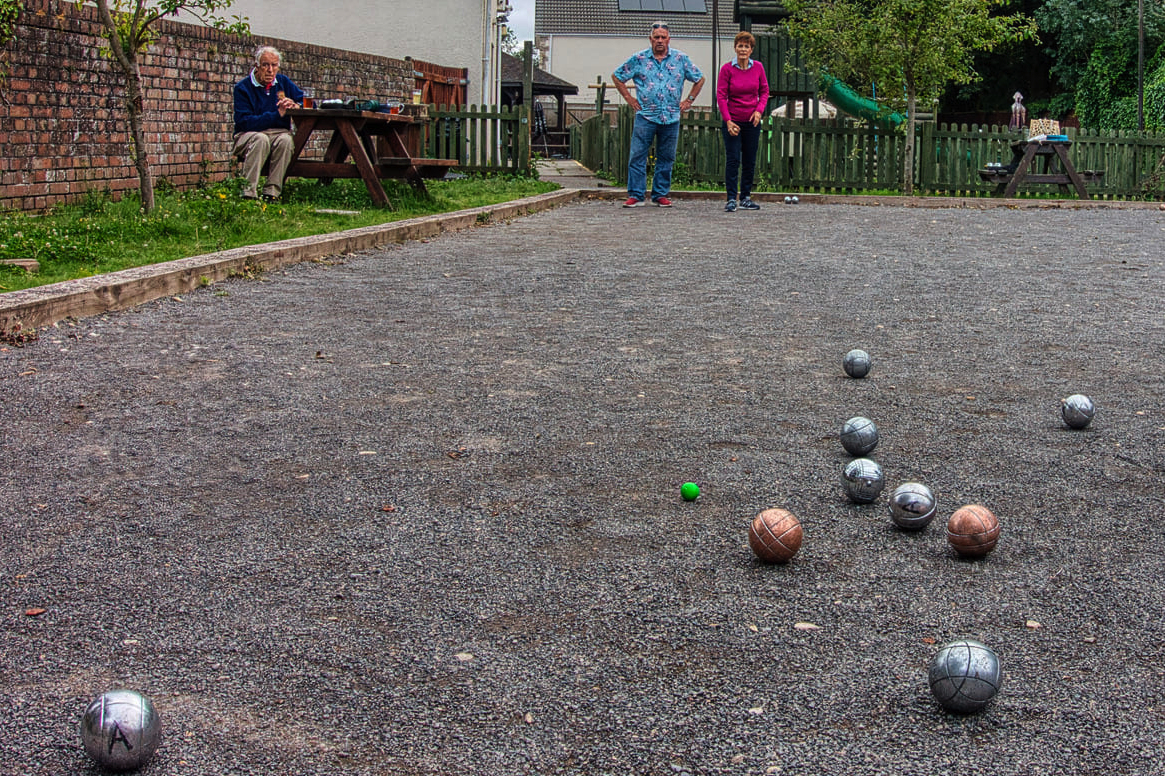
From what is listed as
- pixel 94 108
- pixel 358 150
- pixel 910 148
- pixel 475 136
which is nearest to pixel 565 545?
pixel 358 150

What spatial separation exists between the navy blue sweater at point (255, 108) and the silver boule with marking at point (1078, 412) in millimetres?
9400

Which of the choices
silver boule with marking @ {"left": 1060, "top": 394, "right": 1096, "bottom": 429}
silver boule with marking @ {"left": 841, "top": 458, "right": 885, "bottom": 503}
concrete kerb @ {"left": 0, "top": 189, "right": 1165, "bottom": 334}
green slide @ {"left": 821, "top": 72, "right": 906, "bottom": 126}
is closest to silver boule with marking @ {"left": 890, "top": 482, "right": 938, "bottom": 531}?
silver boule with marking @ {"left": 841, "top": 458, "right": 885, "bottom": 503}

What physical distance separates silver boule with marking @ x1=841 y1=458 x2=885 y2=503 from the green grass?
4.78 meters

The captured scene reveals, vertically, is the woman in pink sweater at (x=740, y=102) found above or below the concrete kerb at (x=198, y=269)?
above

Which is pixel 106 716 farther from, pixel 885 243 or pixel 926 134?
pixel 926 134

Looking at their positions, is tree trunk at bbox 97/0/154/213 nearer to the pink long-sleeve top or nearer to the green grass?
the green grass

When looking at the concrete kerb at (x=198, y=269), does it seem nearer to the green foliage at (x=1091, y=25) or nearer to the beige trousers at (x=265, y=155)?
the beige trousers at (x=265, y=155)

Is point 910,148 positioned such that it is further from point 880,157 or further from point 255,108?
point 255,108

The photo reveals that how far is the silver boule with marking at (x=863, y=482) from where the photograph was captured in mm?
3457

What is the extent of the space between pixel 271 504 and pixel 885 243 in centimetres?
884

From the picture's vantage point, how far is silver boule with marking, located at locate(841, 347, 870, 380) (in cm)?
521

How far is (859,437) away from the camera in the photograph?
12.9 ft

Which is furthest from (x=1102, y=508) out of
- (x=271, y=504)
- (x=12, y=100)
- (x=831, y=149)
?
(x=831, y=149)

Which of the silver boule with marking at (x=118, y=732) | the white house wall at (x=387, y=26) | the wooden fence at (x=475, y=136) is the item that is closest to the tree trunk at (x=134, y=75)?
the silver boule with marking at (x=118, y=732)
